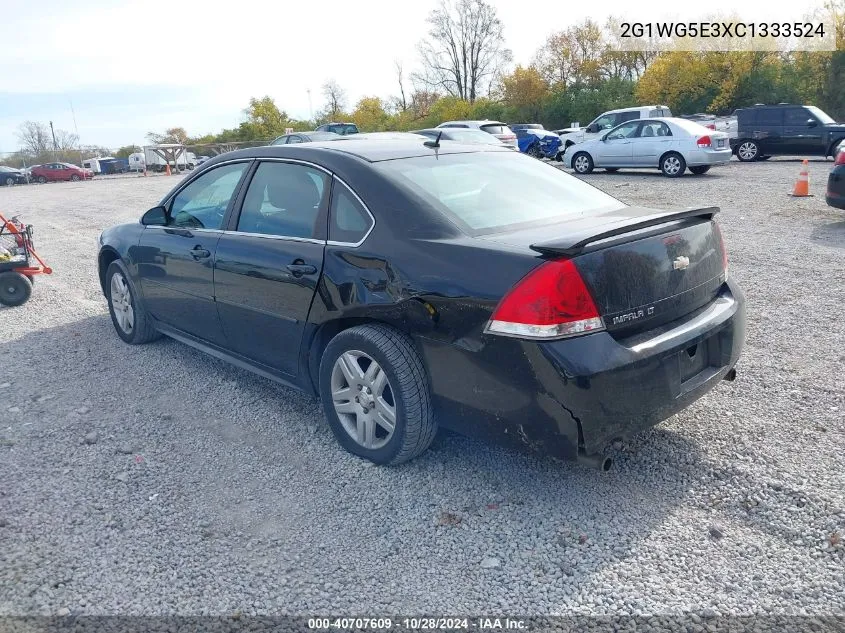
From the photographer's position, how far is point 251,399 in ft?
15.0

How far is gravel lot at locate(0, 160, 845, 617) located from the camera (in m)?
2.66

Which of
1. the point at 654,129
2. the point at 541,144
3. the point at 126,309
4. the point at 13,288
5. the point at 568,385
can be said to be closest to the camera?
the point at 568,385

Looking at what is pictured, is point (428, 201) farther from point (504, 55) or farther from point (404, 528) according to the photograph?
point (504, 55)

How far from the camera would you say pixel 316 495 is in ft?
11.1

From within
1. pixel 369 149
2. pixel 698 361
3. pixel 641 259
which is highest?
pixel 369 149

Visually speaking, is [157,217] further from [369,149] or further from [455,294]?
[455,294]

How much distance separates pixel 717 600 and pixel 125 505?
8.53 feet

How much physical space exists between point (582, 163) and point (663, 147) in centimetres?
288

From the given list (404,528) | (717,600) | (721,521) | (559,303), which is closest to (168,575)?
(404,528)

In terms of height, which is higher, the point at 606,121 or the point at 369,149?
the point at 606,121

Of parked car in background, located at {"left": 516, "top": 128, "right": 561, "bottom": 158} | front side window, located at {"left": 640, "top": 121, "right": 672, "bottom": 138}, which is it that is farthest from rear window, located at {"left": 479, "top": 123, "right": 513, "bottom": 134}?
front side window, located at {"left": 640, "top": 121, "right": 672, "bottom": 138}

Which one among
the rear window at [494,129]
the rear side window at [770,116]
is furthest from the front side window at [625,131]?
the rear side window at [770,116]

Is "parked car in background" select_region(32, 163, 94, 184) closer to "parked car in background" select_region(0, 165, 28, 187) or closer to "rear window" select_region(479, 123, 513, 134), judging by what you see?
"parked car in background" select_region(0, 165, 28, 187)

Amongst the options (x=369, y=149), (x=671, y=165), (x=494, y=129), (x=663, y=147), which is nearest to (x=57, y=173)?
(x=494, y=129)
